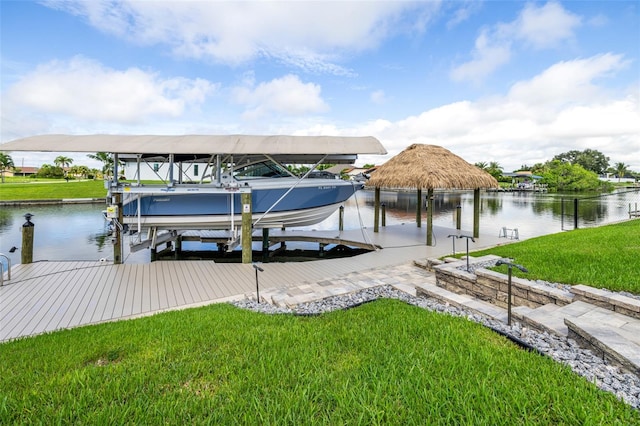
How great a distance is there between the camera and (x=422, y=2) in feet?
36.3

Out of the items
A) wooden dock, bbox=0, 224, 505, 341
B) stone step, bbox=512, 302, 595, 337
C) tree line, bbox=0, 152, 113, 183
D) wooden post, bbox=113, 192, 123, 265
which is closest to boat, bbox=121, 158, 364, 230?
wooden post, bbox=113, 192, 123, 265

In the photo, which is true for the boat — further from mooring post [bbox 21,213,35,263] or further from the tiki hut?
the tiki hut

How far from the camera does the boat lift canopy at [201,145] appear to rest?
6961mm

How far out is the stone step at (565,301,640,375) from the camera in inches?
88.7

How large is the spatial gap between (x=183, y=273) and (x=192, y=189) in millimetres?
2260

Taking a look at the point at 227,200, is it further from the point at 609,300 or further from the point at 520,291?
the point at 609,300

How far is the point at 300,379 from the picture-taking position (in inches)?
84.5

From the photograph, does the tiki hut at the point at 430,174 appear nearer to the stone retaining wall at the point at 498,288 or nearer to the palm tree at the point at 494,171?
the stone retaining wall at the point at 498,288

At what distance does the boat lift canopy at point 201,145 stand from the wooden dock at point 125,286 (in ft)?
8.92

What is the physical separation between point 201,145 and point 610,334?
7837 millimetres

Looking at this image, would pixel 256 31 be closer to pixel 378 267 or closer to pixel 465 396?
pixel 378 267

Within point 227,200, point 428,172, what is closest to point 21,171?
point 227,200

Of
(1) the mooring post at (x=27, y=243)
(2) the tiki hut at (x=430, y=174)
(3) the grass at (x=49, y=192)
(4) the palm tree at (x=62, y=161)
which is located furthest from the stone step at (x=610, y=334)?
(4) the palm tree at (x=62, y=161)

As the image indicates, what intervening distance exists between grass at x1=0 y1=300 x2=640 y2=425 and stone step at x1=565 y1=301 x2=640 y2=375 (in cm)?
51
